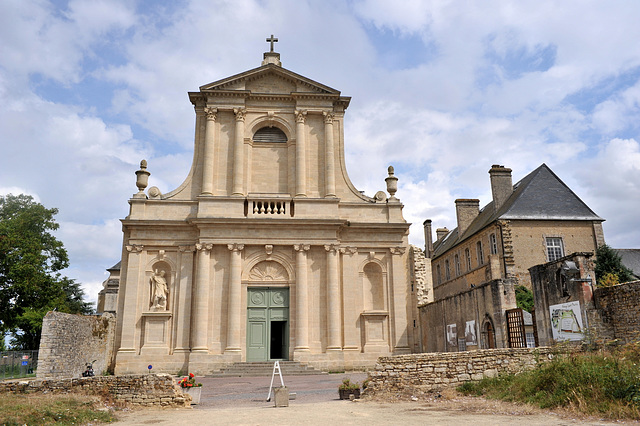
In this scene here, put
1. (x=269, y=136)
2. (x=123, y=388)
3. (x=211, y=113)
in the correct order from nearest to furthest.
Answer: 1. (x=123, y=388)
2. (x=211, y=113)
3. (x=269, y=136)

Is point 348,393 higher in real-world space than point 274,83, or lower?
lower

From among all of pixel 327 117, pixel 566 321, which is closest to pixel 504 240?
pixel 327 117

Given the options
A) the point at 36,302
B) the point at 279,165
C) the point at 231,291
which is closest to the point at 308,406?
the point at 231,291

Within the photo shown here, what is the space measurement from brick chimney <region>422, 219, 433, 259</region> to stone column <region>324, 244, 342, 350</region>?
24.1 m

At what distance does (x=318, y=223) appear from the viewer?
21609mm

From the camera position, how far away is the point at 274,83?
24.2 meters

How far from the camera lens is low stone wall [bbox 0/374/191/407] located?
425 inches

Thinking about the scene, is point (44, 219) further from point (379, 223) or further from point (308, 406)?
point (308, 406)

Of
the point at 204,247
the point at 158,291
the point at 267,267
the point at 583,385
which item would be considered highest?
the point at 204,247

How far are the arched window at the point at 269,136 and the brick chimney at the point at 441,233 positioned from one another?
26.9 m

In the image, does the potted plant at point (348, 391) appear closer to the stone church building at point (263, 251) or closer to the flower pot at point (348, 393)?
the flower pot at point (348, 393)

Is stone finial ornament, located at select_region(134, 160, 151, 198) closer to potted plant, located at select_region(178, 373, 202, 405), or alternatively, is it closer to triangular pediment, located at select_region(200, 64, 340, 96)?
triangular pediment, located at select_region(200, 64, 340, 96)

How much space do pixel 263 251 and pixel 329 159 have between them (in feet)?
17.6

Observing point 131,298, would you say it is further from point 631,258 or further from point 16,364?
point 631,258
